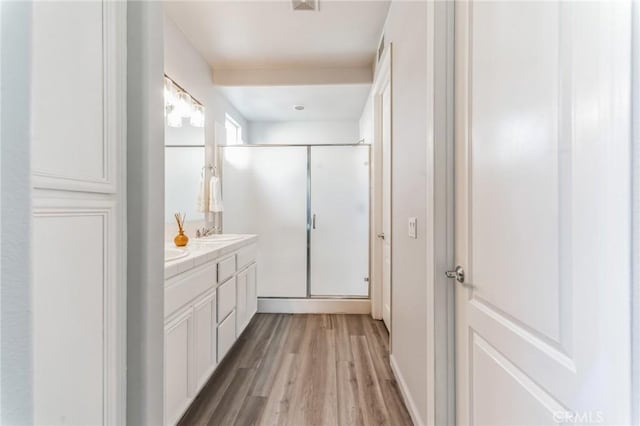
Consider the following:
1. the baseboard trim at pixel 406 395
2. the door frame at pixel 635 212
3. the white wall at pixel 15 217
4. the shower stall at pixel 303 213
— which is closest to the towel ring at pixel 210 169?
the shower stall at pixel 303 213

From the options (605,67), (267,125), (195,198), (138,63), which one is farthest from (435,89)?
(267,125)

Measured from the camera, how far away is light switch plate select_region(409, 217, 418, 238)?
1480 mm

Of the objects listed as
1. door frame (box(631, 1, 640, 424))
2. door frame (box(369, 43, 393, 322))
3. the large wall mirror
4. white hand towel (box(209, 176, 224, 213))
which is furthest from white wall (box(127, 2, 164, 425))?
door frame (box(369, 43, 393, 322))

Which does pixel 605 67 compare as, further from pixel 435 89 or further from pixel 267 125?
pixel 267 125

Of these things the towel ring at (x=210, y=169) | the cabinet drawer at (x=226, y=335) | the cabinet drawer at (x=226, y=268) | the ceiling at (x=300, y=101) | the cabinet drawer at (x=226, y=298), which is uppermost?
→ the ceiling at (x=300, y=101)

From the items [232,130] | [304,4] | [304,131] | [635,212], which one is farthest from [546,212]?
[304,131]

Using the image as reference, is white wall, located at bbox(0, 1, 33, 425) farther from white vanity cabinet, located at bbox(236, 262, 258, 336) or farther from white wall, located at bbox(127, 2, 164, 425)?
white vanity cabinet, located at bbox(236, 262, 258, 336)

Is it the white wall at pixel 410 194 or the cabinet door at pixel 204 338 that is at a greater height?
the white wall at pixel 410 194

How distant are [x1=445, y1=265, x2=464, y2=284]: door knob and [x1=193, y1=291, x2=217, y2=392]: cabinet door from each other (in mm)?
1344

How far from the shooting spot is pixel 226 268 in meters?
2.17

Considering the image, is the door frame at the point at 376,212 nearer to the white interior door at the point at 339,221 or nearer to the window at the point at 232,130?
the white interior door at the point at 339,221

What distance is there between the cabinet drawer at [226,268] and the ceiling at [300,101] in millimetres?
2008

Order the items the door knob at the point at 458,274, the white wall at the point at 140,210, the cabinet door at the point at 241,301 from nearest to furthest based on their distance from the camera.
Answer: the white wall at the point at 140,210, the door knob at the point at 458,274, the cabinet door at the point at 241,301

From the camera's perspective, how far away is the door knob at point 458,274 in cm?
108
